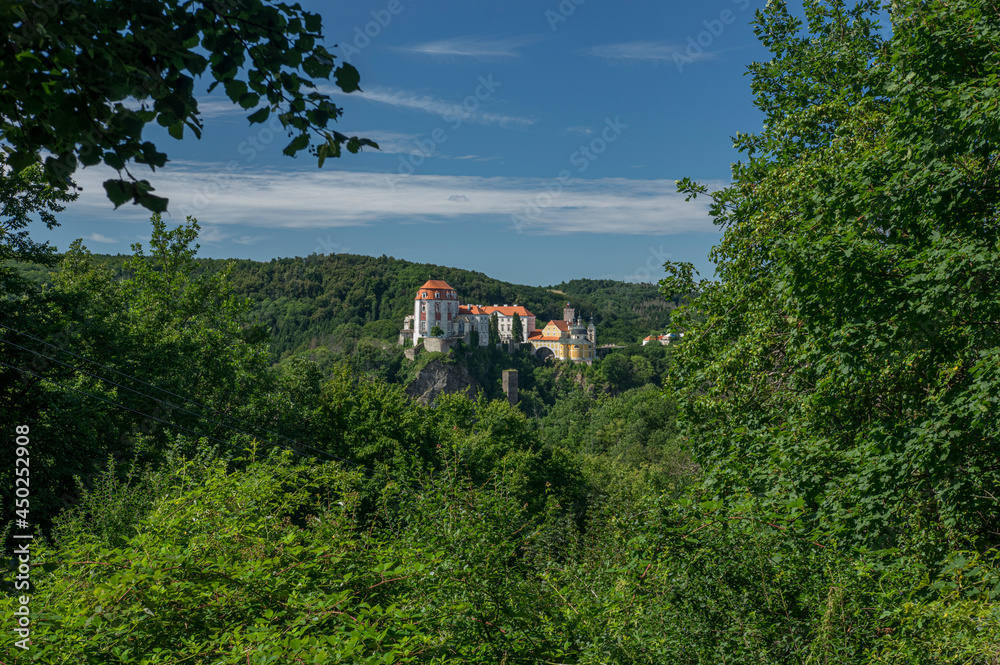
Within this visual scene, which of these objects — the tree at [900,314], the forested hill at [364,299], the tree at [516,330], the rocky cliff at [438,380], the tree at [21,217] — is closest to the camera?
the tree at [900,314]

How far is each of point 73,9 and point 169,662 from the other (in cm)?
272

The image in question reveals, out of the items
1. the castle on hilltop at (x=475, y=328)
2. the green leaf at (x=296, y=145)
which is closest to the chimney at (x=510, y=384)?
the castle on hilltop at (x=475, y=328)

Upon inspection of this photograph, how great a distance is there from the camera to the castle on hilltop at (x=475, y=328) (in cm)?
10131

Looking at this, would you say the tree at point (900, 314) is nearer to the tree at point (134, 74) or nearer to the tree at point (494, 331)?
the tree at point (134, 74)

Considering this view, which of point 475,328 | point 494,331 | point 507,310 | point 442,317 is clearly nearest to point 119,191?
point 442,317

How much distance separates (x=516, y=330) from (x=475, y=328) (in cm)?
1107

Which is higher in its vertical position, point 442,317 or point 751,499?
point 442,317

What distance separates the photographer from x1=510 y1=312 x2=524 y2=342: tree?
4579 inches

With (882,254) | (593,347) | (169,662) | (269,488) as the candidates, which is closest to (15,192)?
(269,488)

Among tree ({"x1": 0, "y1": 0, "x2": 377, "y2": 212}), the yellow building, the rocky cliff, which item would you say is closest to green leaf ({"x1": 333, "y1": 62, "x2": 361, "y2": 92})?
tree ({"x1": 0, "y1": 0, "x2": 377, "y2": 212})

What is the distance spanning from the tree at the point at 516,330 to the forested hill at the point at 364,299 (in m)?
19.8

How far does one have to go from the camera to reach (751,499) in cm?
464

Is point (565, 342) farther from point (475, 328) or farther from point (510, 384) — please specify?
point (510, 384)

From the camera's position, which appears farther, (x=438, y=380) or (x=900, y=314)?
(x=438, y=380)
